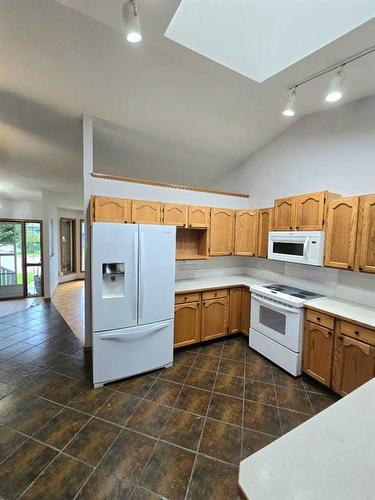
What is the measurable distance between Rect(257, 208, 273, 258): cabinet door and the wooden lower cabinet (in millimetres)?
1240

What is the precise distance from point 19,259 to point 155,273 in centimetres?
649

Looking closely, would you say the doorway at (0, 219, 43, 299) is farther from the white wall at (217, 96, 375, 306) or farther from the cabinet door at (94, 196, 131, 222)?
the white wall at (217, 96, 375, 306)

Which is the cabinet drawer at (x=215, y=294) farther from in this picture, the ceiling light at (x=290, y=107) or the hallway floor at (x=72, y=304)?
the ceiling light at (x=290, y=107)

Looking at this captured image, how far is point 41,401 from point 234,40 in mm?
3873

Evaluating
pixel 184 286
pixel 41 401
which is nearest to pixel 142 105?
pixel 184 286

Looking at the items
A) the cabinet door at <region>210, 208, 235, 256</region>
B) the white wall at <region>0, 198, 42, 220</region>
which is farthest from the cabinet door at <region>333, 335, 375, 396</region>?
the white wall at <region>0, 198, 42, 220</region>

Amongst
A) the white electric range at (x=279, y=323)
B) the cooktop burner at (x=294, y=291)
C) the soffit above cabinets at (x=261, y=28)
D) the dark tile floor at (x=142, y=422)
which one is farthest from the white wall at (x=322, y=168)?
the dark tile floor at (x=142, y=422)

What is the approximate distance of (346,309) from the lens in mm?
2352

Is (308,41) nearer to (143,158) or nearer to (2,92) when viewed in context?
(143,158)

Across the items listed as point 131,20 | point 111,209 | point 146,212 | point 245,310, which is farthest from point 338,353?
point 131,20

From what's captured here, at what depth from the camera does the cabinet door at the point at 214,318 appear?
3.26 m

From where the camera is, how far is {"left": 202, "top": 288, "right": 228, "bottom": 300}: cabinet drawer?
3213 millimetres

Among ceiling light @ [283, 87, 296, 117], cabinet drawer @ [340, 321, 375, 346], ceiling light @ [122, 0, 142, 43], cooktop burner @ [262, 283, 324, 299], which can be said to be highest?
ceiling light @ [283, 87, 296, 117]

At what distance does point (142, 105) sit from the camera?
2.72 m
